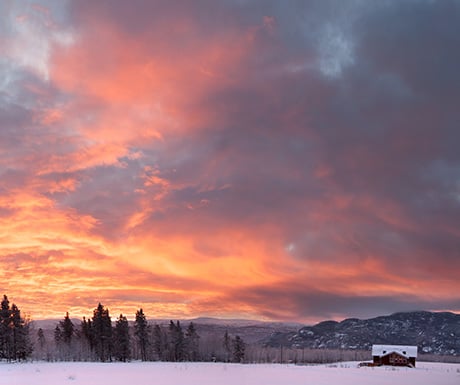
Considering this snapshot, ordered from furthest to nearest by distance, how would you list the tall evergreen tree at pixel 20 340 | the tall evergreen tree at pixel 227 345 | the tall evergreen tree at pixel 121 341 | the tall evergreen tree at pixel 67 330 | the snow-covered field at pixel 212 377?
the tall evergreen tree at pixel 227 345 < the tall evergreen tree at pixel 67 330 < the tall evergreen tree at pixel 121 341 < the tall evergreen tree at pixel 20 340 < the snow-covered field at pixel 212 377

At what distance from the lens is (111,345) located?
405 ft

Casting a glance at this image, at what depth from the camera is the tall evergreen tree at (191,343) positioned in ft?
440

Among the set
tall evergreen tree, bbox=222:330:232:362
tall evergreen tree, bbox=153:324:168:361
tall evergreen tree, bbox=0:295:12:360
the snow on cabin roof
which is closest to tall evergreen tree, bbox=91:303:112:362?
tall evergreen tree, bbox=153:324:168:361

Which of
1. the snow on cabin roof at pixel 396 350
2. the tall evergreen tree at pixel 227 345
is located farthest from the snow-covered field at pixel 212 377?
the tall evergreen tree at pixel 227 345

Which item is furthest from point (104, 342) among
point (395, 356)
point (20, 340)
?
point (395, 356)

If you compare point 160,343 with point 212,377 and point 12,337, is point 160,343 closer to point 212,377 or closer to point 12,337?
point 12,337

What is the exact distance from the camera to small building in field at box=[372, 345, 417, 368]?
10544 cm

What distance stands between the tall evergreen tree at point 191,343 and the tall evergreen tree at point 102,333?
68.5 ft

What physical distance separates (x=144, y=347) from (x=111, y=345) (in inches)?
413

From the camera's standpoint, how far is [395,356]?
4205 inches

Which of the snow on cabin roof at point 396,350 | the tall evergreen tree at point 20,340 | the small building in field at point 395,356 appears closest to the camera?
the tall evergreen tree at point 20,340

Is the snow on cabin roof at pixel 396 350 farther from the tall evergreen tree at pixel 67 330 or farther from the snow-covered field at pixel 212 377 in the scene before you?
the tall evergreen tree at pixel 67 330

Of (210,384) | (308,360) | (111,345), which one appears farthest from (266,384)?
(308,360)

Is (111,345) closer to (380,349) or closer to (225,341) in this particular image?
(225,341)
